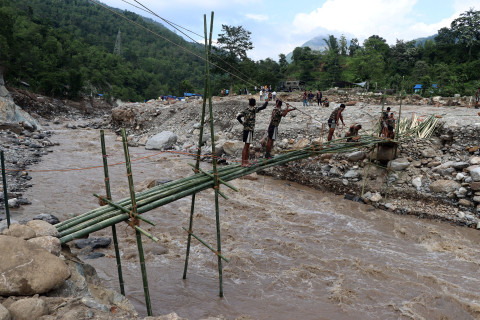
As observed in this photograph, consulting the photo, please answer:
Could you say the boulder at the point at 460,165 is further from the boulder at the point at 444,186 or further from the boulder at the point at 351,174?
the boulder at the point at 351,174

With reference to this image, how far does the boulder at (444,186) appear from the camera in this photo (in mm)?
7999

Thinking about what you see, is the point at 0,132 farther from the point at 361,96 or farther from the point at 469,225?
the point at 361,96

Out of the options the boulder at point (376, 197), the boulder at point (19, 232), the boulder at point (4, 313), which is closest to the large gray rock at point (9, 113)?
the boulder at point (19, 232)

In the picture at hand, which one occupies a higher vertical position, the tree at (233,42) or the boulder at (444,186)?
the tree at (233,42)

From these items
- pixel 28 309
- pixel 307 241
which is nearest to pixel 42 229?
pixel 28 309

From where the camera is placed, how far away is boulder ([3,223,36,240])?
288 centimetres

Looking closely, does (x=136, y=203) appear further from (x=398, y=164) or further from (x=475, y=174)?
(x=475, y=174)

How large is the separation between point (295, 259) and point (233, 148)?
7.17 meters

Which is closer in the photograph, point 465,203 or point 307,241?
point 307,241

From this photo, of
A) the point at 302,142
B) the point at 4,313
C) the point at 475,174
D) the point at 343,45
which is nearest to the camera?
the point at 4,313

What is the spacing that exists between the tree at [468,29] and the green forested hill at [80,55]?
97.3ft

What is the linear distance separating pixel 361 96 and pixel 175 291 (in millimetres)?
17116

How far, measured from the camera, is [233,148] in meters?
12.4

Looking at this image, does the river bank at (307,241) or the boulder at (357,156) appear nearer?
the river bank at (307,241)
